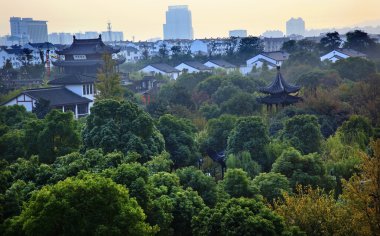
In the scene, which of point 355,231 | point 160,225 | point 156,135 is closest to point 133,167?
point 160,225

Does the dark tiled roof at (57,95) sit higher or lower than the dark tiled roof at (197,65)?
lower

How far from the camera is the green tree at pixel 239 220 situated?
34.1ft

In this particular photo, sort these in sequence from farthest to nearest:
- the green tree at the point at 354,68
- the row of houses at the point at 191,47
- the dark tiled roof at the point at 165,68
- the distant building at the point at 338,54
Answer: the row of houses at the point at 191,47 → the dark tiled roof at the point at 165,68 → the distant building at the point at 338,54 → the green tree at the point at 354,68

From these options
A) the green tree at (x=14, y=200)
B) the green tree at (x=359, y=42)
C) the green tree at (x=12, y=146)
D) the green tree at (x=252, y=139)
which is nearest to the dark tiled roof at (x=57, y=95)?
the green tree at (x=12, y=146)

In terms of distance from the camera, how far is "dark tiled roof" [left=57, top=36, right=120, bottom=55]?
4050 cm

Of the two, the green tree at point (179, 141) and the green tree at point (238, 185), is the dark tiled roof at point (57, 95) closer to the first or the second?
the green tree at point (179, 141)

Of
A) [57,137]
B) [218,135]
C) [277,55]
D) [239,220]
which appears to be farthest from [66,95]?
[277,55]

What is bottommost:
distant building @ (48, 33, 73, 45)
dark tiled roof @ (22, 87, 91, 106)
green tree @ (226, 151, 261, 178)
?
green tree @ (226, 151, 261, 178)

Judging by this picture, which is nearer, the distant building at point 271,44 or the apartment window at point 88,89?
the apartment window at point 88,89

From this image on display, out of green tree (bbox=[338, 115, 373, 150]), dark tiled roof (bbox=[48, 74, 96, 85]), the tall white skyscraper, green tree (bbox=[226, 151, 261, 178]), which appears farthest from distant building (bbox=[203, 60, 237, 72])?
the tall white skyscraper

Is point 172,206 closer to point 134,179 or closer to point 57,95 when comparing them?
point 134,179

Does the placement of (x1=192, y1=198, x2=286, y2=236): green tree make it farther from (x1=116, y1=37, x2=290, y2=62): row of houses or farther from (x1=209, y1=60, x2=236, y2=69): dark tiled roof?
(x1=116, y1=37, x2=290, y2=62): row of houses

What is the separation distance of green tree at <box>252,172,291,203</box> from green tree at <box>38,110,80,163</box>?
21.4 ft

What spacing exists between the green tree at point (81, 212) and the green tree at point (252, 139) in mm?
9835
